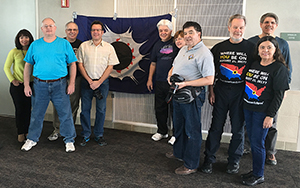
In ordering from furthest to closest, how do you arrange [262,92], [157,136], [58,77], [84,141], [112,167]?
[157,136] → [84,141] → [58,77] → [112,167] → [262,92]

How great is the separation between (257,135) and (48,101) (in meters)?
2.39

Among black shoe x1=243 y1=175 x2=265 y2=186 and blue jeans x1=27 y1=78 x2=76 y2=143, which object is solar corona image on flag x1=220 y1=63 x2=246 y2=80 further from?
blue jeans x1=27 y1=78 x2=76 y2=143

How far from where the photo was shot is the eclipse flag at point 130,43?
3.50m

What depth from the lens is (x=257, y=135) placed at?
2.24 metres

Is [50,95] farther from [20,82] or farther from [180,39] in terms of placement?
[180,39]

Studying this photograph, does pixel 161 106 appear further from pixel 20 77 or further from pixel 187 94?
pixel 20 77

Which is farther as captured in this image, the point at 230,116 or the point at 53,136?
the point at 53,136

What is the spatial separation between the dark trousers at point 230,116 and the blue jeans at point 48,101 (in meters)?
1.74

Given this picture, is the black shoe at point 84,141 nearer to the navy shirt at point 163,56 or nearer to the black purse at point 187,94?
the navy shirt at point 163,56

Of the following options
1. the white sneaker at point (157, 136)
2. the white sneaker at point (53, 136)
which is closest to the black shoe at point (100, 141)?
the white sneaker at point (53, 136)

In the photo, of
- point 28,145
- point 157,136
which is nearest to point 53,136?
point 28,145

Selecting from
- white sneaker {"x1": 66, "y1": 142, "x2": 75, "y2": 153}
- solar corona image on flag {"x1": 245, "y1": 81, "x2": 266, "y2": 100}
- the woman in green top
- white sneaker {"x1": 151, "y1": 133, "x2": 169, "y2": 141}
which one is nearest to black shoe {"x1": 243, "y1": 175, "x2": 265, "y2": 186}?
solar corona image on flag {"x1": 245, "y1": 81, "x2": 266, "y2": 100}

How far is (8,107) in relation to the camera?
4.38 m

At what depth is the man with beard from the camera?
231 centimetres
